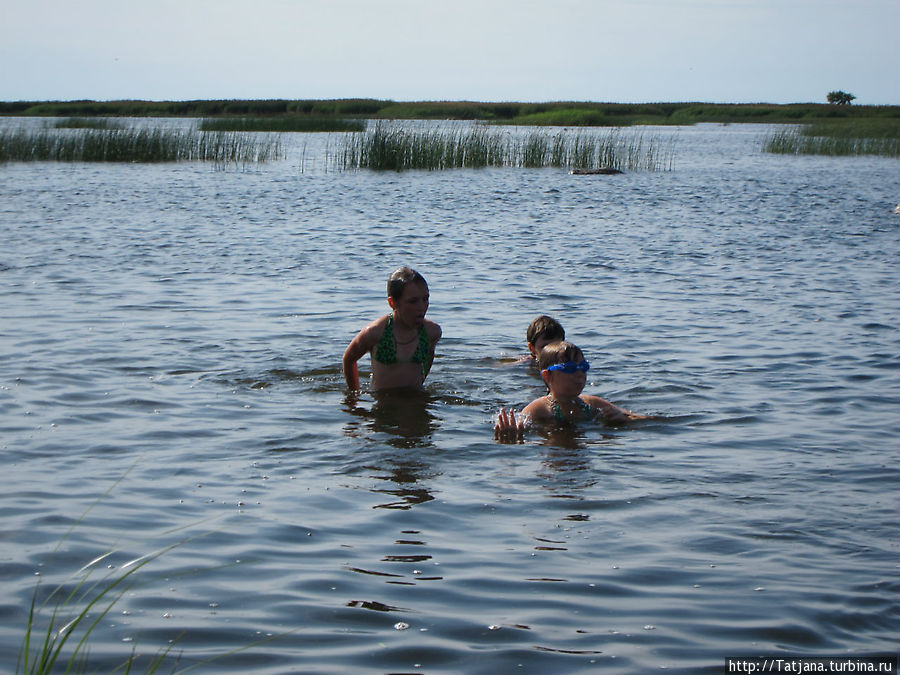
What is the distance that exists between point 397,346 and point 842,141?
4525cm

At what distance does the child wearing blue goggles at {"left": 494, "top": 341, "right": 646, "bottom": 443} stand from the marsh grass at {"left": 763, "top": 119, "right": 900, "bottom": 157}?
42122 millimetres

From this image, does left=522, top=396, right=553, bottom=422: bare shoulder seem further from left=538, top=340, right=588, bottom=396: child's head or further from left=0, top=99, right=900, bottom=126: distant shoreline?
left=0, top=99, right=900, bottom=126: distant shoreline

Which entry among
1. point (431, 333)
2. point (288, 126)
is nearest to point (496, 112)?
point (288, 126)

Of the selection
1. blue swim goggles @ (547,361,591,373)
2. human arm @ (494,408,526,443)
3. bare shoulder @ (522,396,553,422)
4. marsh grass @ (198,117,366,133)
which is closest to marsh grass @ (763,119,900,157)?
marsh grass @ (198,117,366,133)

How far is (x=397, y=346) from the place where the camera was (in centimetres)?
840

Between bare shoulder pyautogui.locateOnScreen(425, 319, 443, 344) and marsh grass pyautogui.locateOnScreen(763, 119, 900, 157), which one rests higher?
marsh grass pyautogui.locateOnScreen(763, 119, 900, 157)

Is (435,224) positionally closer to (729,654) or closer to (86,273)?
(86,273)

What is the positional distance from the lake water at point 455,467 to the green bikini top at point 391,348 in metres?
0.37

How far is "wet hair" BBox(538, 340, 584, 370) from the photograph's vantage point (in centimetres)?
720

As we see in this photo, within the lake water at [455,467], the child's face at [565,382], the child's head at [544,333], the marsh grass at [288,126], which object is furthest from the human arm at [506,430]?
the marsh grass at [288,126]

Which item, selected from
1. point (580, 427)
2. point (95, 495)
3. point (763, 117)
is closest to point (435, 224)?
point (580, 427)

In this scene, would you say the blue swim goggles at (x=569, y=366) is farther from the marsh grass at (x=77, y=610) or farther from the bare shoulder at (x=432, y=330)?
the marsh grass at (x=77, y=610)

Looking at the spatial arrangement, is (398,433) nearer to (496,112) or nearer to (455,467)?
(455,467)

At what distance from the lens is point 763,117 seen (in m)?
85.0
